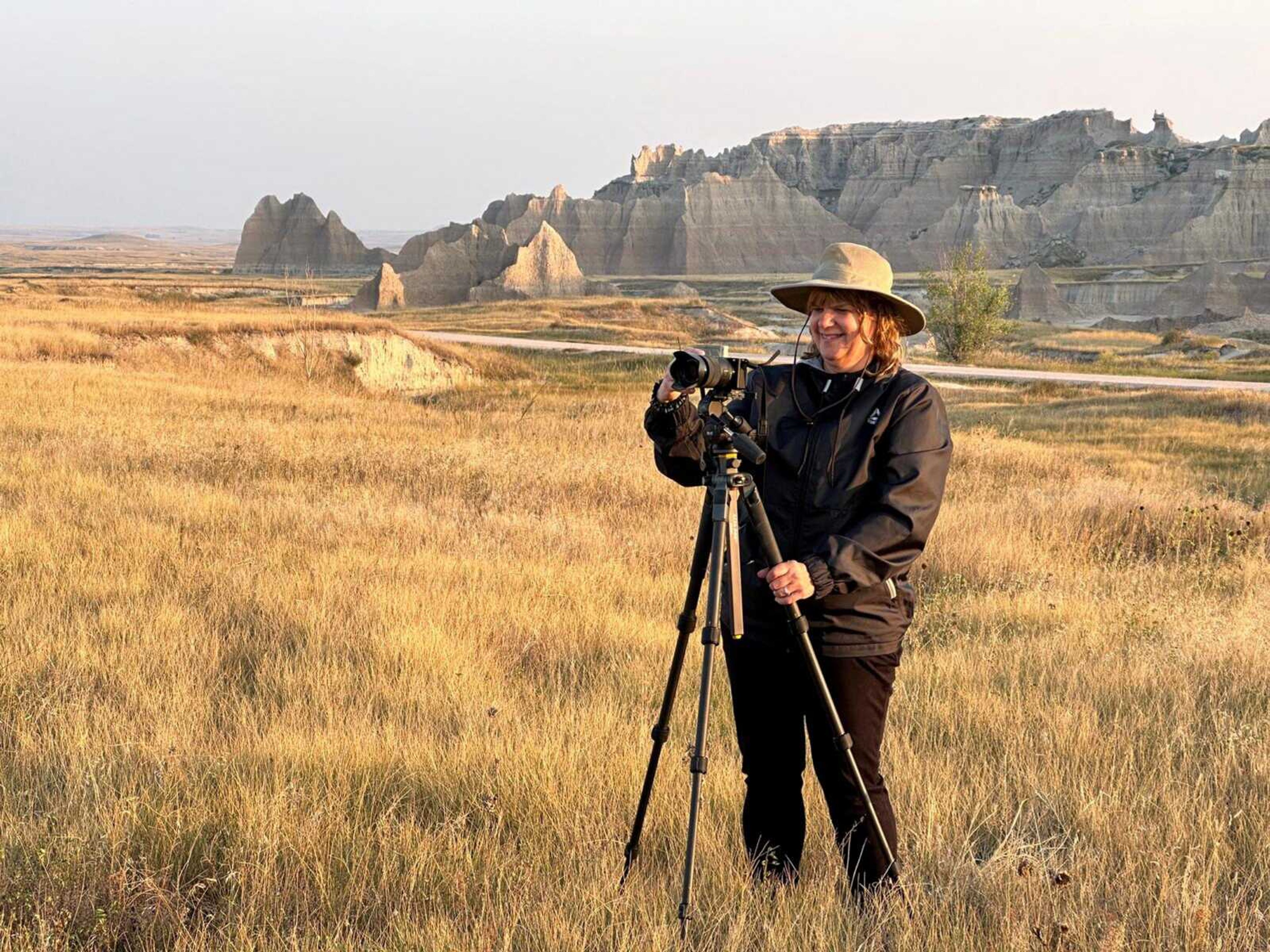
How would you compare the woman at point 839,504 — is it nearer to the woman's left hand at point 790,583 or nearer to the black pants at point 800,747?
the black pants at point 800,747

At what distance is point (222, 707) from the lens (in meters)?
4.46

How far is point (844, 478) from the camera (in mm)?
2896

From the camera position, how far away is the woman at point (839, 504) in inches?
112

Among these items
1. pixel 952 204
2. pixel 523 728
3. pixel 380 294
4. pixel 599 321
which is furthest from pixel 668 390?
pixel 952 204

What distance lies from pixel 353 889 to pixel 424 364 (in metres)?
26.3

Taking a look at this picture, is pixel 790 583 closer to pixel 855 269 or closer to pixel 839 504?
pixel 839 504

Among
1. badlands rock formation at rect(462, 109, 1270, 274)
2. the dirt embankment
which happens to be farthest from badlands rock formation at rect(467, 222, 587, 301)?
the dirt embankment

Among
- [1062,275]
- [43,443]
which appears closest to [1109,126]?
[1062,275]

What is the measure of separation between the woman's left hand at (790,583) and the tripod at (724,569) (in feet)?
0.11

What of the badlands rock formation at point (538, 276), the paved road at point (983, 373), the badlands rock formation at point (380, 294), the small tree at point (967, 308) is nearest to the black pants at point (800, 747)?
the paved road at point (983, 373)

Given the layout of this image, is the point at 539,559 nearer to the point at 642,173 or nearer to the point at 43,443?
the point at 43,443

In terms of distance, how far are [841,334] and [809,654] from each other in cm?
88

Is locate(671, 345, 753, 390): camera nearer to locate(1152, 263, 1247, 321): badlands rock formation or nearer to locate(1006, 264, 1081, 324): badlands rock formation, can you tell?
locate(1152, 263, 1247, 321): badlands rock formation

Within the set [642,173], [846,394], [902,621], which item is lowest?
[902,621]
